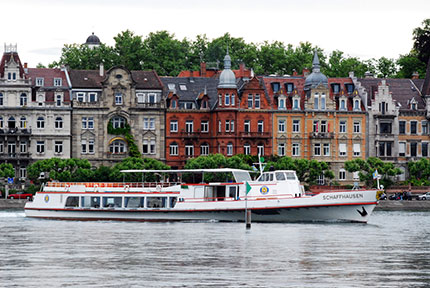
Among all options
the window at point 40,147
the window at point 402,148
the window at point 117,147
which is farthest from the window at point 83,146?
the window at point 402,148

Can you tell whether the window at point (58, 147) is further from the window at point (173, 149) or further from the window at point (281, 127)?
the window at point (281, 127)

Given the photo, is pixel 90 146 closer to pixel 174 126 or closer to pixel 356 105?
pixel 174 126

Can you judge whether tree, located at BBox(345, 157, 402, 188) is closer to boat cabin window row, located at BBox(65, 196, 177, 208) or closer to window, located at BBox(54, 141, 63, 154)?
window, located at BBox(54, 141, 63, 154)

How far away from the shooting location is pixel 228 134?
124875 mm

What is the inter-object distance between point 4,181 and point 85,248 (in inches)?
2445

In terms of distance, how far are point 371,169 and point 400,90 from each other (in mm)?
14003

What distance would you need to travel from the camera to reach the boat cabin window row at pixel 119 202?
279 ft

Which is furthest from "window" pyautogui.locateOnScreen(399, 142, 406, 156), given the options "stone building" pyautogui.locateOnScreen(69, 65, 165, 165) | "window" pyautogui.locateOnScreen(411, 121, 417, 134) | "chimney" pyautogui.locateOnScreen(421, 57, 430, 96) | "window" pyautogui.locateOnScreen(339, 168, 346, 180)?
"stone building" pyautogui.locateOnScreen(69, 65, 165, 165)

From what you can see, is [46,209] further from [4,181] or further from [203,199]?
[4,181]

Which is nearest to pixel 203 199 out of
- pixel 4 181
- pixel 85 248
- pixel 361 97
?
pixel 85 248

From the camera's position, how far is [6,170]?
116 metres

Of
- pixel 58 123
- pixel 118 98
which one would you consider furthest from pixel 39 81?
pixel 118 98

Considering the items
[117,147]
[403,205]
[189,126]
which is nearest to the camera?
[403,205]

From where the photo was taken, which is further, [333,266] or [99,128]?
[99,128]
